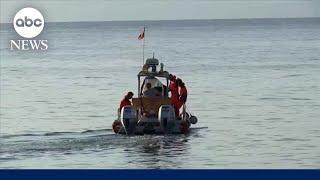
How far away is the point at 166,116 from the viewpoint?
109 ft

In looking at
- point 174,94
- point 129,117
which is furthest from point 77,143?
point 174,94

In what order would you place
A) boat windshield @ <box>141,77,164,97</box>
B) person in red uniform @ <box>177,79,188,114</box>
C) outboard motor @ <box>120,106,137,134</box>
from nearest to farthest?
outboard motor @ <box>120,106,137,134</box> → boat windshield @ <box>141,77,164,97</box> → person in red uniform @ <box>177,79,188,114</box>

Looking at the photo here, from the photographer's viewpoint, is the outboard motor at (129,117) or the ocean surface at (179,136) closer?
the ocean surface at (179,136)

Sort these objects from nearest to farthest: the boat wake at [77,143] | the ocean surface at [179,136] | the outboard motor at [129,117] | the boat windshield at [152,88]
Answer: the ocean surface at [179,136]
the boat wake at [77,143]
the outboard motor at [129,117]
the boat windshield at [152,88]

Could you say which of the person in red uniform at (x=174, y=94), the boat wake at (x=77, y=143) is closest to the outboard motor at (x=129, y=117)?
the boat wake at (x=77, y=143)

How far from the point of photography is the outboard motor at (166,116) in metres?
33.1

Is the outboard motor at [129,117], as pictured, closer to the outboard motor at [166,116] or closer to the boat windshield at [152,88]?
the outboard motor at [166,116]

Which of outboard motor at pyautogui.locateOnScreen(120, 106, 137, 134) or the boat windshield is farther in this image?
the boat windshield

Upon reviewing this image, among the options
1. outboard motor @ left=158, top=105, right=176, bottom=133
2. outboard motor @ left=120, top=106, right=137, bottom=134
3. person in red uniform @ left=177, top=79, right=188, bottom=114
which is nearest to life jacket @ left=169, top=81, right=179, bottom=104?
person in red uniform @ left=177, top=79, right=188, bottom=114

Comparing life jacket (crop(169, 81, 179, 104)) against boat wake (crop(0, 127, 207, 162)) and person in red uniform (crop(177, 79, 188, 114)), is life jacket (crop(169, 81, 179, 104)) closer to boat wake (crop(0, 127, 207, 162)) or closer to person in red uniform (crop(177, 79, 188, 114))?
person in red uniform (crop(177, 79, 188, 114))

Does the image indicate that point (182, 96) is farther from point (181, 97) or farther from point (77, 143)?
point (77, 143)

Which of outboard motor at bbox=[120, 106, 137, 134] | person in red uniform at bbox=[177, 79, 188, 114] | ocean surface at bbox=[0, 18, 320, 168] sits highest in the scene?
person in red uniform at bbox=[177, 79, 188, 114]

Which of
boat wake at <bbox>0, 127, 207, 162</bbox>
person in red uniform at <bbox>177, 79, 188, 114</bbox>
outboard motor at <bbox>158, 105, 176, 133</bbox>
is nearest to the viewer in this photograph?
boat wake at <bbox>0, 127, 207, 162</bbox>

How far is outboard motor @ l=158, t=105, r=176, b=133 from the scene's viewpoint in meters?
33.1
